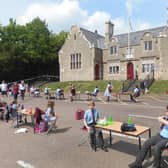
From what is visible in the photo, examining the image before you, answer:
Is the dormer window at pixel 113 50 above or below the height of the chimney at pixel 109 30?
below

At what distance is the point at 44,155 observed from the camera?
8172 mm

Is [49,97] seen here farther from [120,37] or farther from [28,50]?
[28,50]

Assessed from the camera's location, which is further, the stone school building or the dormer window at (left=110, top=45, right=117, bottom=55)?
the dormer window at (left=110, top=45, right=117, bottom=55)

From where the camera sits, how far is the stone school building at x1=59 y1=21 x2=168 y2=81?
1483 inches

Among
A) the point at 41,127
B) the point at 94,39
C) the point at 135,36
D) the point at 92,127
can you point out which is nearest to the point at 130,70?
the point at 135,36

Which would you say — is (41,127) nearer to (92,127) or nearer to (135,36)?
(92,127)

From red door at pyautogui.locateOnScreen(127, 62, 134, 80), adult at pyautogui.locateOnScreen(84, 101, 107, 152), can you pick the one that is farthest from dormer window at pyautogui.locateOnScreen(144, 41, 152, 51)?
adult at pyautogui.locateOnScreen(84, 101, 107, 152)

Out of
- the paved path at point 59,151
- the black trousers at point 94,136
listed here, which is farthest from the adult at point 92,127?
the paved path at point 59,151

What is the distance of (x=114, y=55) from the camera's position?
42.1 m

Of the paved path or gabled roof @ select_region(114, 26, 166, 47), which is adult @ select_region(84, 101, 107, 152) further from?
gabled roof @ select_region(114, 26, 166, 47)

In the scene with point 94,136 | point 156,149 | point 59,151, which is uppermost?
point 156,149

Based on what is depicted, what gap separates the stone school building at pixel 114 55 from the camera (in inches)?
1483

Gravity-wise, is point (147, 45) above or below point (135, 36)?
below

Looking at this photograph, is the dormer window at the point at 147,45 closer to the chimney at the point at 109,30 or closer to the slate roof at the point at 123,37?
the slate roof at the point at 123,37
